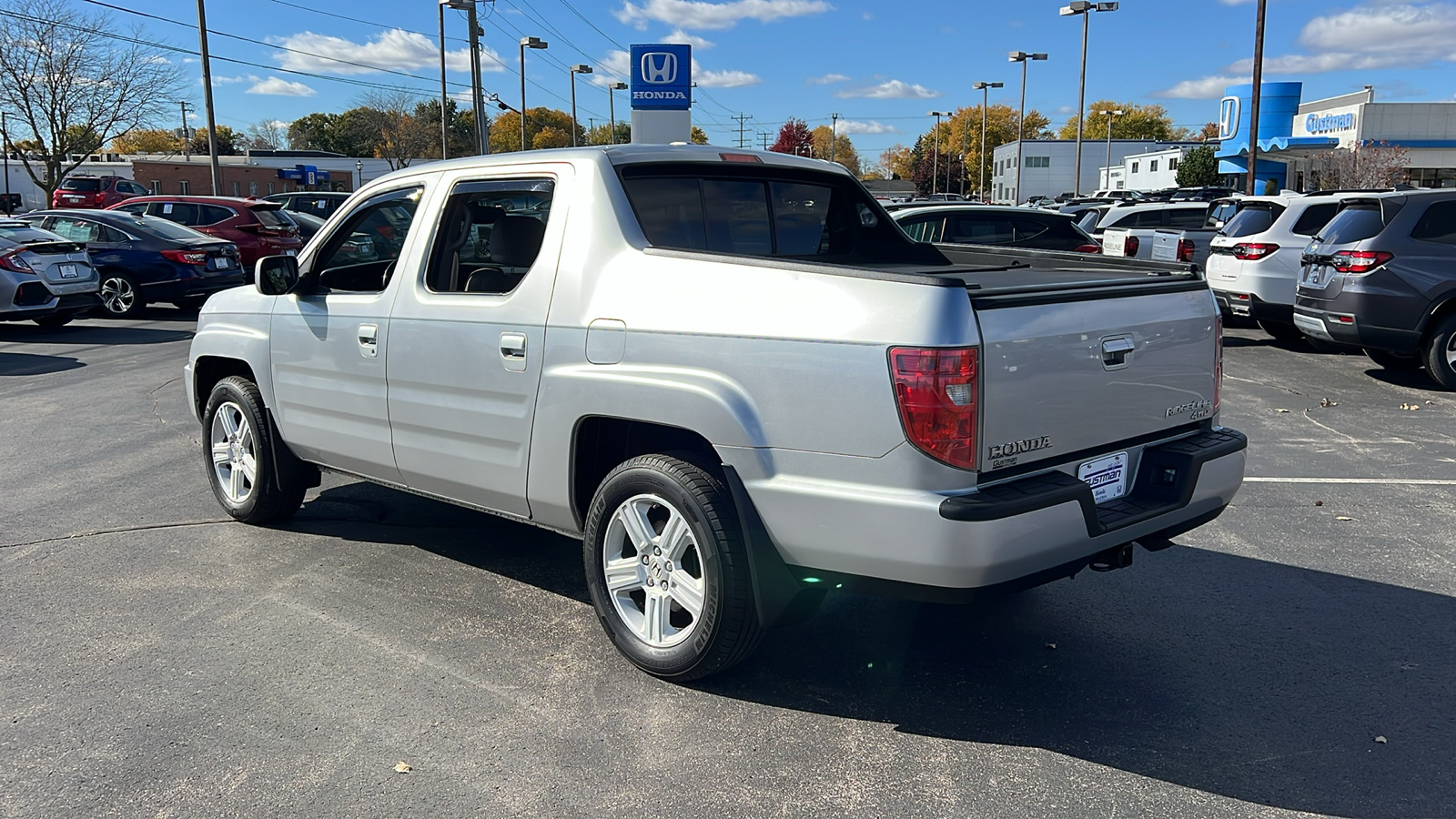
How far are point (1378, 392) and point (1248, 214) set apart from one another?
12.6ft

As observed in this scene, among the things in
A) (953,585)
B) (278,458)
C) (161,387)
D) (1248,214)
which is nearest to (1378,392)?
(1248,214)

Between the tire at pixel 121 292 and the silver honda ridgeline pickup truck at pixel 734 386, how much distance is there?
43.3 feet

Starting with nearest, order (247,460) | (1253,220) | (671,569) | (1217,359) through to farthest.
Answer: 1. (671,569)
2. (1217,359)
3. (247,460)
4. (1253,220)

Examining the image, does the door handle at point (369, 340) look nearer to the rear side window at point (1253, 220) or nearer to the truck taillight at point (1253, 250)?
the truck taillight at point (1253, 250)

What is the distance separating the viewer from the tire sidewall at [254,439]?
573cm

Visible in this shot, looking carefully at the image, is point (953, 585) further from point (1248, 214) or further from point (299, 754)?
point (1248, 214)

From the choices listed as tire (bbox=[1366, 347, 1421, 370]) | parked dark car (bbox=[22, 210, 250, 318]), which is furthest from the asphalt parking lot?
parked dark car (bbox=[22, 210, 250, 318])

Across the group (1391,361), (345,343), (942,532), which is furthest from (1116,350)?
(1391,361)

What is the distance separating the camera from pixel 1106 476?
3822 millimetres

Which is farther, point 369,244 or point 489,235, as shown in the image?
point 369,244

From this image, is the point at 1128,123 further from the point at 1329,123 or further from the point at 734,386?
the point at 734,386

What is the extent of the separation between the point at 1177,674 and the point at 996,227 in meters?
9.11

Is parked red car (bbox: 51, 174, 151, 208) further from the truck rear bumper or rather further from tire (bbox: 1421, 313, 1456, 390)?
the truck rear bumper

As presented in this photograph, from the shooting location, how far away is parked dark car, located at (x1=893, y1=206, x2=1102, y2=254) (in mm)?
12312
